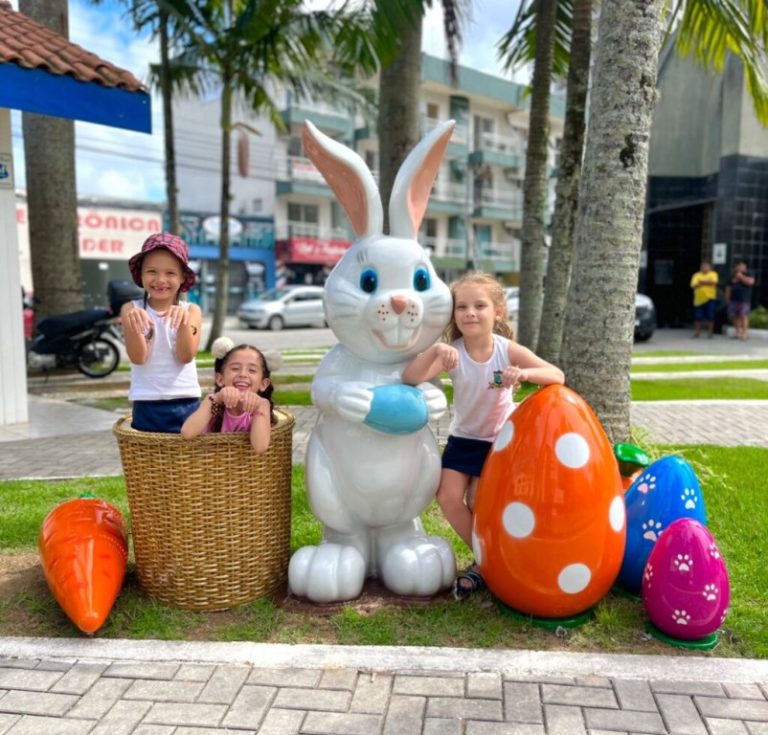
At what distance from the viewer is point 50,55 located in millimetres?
5875

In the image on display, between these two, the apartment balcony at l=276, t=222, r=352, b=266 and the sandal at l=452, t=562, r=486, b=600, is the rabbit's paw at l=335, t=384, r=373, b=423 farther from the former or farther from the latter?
the apartment balcony at l=276, t=222, r=352, b=266

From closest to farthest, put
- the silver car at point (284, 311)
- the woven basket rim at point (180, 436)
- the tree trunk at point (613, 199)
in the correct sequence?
the woven basket rim at point (180, 436) < the tree trunk at point (613, 199) < the silver car at point (284, 311)

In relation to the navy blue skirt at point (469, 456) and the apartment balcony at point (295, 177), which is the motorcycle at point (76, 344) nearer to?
the navy blue skirt at point (469, 456)

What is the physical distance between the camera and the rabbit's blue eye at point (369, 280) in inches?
118

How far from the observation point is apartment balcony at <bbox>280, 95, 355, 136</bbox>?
2923 centimetres

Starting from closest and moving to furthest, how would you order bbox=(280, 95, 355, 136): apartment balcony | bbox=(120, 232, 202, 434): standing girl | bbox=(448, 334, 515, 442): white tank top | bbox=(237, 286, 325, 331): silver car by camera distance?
bbox=(448, 334, 515, 442): white tank top → bbox=(120, 232, 202, 434): standing girl → bbox=(237, 286, 325, 331): silver car → bbox=(280, 95, 355, 136): apartment balcony

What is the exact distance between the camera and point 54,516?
10.6ft

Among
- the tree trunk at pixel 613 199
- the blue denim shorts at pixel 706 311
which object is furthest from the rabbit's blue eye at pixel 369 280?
the blue denim shorts at pixel 706 311

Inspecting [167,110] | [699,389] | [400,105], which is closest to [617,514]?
[400,105]

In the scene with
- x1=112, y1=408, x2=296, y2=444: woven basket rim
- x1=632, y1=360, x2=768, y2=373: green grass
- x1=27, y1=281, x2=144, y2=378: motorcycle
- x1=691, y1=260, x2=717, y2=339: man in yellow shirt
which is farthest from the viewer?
x1=691, y1=260, x2=717, y2=339: man in yellow shirt

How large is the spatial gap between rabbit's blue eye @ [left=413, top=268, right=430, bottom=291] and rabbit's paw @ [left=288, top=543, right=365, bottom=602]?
117 cm

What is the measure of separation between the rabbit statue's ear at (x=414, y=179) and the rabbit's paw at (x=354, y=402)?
723 millimetres

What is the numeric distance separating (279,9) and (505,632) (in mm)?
9845

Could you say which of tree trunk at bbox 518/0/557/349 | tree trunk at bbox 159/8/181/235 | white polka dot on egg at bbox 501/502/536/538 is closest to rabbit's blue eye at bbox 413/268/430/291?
white polka dot on egg at bbox 501/502/536/538
